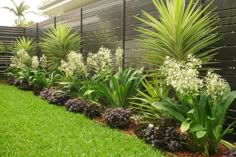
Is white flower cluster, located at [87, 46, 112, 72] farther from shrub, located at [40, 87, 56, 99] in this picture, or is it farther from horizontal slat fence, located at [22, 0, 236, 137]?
shrub, located at [40, 87, 56, 99]

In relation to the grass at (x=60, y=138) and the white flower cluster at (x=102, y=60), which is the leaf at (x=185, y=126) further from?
the white flower cluster at (x=102, y=60)

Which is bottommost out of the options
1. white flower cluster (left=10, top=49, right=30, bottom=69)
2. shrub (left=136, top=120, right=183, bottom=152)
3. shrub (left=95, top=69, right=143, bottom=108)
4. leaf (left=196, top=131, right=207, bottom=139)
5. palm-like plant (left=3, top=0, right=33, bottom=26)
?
shrub (left=136, top=120, right=183, bottom=152)

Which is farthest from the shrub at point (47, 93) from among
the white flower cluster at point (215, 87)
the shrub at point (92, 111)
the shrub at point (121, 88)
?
the white flower cluster at point (215, 87)

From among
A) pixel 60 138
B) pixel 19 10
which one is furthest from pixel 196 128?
pixel 19 10

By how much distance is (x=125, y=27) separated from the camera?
245 inches

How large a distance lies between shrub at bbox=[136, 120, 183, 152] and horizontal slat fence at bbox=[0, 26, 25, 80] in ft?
32.9

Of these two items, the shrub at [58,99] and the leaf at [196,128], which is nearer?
the leaf at [196,128]

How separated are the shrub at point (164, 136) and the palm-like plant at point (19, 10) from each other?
2568 centimetres

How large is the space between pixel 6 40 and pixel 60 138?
10.0 m

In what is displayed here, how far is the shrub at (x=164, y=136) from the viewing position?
3488 mm

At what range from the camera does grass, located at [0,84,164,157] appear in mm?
3414

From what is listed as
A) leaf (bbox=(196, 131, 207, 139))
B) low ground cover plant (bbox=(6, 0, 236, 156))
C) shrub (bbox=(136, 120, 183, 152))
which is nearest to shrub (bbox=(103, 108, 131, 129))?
low ground cover plant (bbox=(6, 0, 236, 156))

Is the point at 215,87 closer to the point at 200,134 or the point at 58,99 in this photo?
the point at 200,134

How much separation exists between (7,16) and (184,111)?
27187 millimetres
